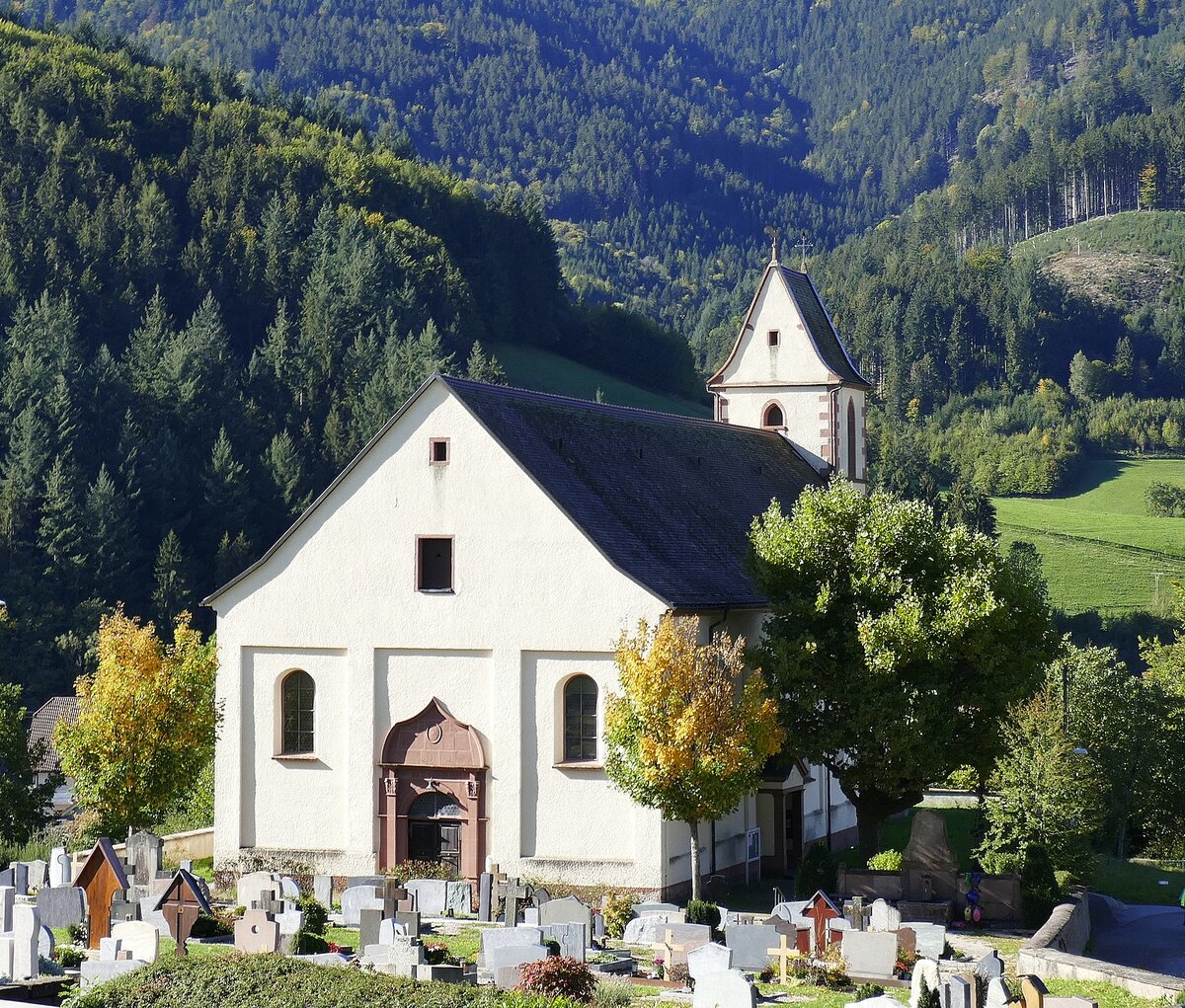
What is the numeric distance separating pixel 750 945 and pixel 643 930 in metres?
3.95

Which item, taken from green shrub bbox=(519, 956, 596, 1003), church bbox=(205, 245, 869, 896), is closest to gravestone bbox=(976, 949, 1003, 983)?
green shrub bbox=(519, 956, 596, 1003)

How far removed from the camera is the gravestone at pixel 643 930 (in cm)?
3425

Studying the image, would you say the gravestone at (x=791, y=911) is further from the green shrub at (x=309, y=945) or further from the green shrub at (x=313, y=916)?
the green shrub at (x=313, y=916)

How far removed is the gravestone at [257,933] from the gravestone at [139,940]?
158 centimetres

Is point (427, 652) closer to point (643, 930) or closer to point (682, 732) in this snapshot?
point (682, 732)

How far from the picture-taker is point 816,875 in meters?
39.4

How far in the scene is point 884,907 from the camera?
3422 centimetres

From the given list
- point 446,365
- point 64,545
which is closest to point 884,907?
point 64,545

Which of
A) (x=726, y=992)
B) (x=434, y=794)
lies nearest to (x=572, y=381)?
(x=434, y=794)

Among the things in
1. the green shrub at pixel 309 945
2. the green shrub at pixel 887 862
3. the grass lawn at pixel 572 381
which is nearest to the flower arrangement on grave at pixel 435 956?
the green shrub at pixel 309 945

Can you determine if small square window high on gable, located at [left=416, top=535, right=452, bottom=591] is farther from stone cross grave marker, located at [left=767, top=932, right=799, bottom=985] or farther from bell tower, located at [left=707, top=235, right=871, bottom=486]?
bell tower, located at [left=707, top=235, right=871, bottom=486]

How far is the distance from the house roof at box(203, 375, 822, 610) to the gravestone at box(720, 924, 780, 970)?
388 inches

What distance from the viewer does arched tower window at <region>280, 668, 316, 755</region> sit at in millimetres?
43062

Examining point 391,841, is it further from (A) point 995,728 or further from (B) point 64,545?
(B) point 64,545
